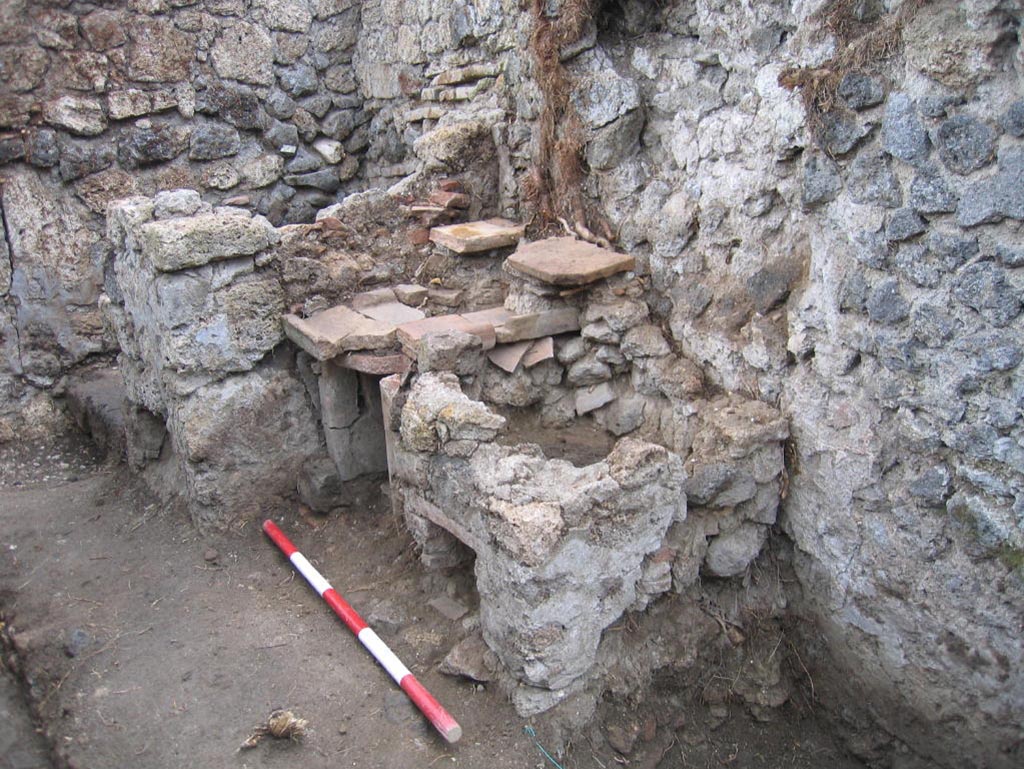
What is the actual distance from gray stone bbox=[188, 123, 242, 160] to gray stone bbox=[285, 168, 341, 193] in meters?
0.45

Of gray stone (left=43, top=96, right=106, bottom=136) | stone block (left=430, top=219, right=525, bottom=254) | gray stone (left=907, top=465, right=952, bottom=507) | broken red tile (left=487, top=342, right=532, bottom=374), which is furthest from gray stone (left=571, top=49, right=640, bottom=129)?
gray stone (left=43, top=96, right=106, bottom=136)

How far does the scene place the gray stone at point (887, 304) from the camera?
3.12 m

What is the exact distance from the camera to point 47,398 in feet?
19.9

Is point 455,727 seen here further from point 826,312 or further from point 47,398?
point 47,398

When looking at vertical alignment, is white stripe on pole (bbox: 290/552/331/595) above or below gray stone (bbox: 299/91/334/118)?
below

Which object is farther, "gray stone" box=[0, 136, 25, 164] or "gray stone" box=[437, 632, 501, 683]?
"gray stone" box=[0, 136, 25, 164]

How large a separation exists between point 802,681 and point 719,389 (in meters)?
1.25

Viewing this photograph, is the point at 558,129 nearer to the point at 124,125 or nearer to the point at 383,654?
the point at 383,654

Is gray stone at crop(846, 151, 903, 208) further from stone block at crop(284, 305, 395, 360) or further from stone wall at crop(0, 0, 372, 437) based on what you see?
stone wall at crop(0, 0, 372, 437)

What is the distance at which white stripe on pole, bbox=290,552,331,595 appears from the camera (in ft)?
13.6

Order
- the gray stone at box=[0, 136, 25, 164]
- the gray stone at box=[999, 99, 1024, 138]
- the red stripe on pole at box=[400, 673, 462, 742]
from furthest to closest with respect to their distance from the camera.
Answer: the gray stone at box=[0, 136, 25, 164]
the red stripe on pole at box=[400, 673, 462, 742]
the gray stone at box=[999, 99, 1024, 138]

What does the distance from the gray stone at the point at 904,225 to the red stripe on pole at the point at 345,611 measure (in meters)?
2.54

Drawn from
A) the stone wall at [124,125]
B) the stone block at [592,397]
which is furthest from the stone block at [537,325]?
the stone wall at [124,125]

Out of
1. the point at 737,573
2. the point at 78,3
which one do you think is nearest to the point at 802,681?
the point at 737,573
